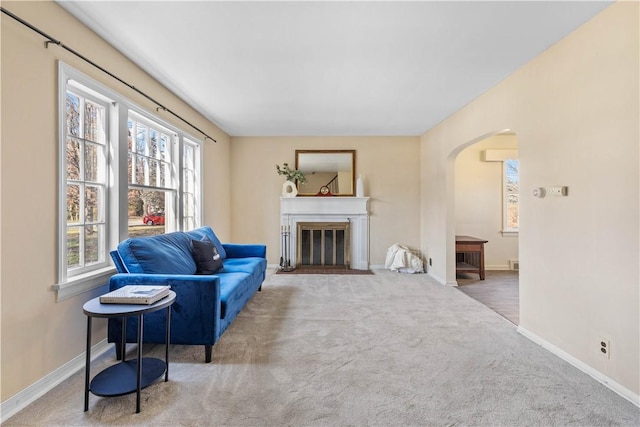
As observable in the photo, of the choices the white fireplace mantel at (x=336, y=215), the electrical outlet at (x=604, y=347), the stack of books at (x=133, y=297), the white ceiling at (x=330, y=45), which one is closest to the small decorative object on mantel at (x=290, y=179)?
the white fireplace mantel at (x=336, y=215)

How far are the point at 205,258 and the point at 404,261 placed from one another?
3.48 m

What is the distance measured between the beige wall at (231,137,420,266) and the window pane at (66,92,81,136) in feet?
11.0

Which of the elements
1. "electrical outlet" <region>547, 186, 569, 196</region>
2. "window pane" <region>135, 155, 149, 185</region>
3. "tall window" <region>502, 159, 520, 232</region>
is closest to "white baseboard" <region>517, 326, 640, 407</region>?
"electrical outlet" <region>547, 186, 569, 196</region>

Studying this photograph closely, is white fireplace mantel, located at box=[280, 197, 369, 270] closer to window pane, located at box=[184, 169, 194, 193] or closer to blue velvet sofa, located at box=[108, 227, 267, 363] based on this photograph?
window pane, located at box=[184, 169, 194, 193]

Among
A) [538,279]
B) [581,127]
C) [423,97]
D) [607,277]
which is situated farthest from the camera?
[423,97]

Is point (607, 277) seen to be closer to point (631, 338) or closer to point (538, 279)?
point (631, 338)

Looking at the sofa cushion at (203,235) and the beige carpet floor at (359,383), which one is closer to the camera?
the beige carpet floor at (359,383)

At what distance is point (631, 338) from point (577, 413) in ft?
1.94

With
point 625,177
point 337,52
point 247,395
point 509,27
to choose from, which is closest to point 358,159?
point 337,52

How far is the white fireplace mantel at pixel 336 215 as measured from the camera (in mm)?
5461

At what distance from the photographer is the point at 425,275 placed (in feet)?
16.2

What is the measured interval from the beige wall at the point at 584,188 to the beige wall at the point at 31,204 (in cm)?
361

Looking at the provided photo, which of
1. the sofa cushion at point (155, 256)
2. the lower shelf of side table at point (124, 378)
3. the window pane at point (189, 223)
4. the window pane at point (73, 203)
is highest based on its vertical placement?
the window pane at point (73, 203)

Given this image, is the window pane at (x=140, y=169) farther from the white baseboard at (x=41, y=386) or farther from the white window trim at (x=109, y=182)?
the white baseboard at (x=41, y=386)
